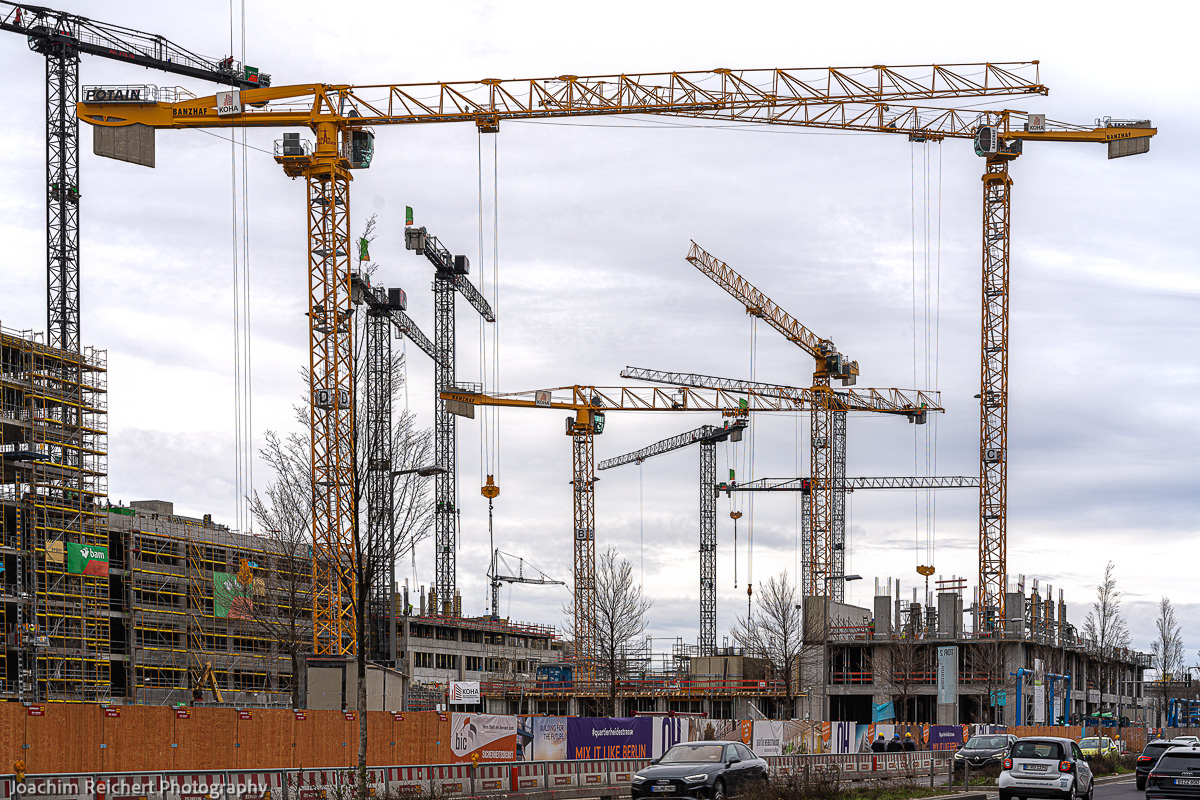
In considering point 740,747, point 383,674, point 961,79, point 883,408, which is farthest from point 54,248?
point 883,408

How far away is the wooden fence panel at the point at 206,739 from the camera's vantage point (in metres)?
32.1

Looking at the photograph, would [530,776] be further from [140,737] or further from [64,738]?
[64,738]

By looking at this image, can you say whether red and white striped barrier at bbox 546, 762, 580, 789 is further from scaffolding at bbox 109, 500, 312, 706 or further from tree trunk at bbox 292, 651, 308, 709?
scaffolding at bbox 109, 500, 312, 706

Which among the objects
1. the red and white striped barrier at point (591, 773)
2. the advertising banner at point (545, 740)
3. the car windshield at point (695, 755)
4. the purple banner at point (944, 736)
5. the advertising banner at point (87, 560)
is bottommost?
the purple banner at point (944, 736)

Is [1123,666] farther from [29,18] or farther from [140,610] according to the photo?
[29,18]

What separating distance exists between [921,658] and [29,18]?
2861 inches

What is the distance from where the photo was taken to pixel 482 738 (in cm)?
3906

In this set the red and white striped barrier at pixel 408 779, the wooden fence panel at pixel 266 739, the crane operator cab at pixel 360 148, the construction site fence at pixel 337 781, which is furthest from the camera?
the crane operator cab at pixel 360 148

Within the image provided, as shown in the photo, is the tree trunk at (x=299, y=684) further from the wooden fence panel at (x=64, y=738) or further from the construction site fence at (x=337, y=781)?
the wooden fence panel at (x=64, y=738)

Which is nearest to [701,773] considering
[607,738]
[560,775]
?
[560,775]

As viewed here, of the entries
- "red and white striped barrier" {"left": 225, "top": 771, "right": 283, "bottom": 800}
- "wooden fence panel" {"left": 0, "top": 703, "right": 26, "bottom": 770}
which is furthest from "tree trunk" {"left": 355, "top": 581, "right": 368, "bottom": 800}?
"wooden fence panel" {"left": 0, "top": 703, "right": 26, "bottom": 770}

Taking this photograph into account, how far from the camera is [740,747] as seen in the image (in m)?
29.9

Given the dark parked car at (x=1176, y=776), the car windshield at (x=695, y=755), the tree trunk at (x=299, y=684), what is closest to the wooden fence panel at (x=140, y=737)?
the car windshield at (x=695, y=755)

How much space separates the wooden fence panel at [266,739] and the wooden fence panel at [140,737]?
6.60ft
